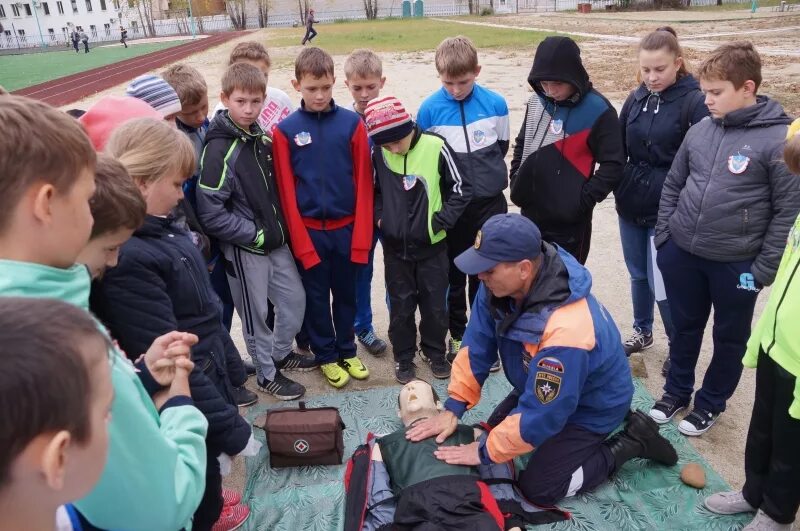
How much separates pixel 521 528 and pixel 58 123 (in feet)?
7.10

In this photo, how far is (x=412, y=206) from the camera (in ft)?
11.2

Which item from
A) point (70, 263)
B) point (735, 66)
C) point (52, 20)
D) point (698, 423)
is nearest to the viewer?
point (70, 263)

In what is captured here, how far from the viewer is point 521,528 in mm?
2447

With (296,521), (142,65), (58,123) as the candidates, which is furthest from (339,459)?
(142,65)

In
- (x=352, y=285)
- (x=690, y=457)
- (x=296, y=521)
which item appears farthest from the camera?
(x=352, y=285)

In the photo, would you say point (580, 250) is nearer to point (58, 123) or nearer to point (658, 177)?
point (658, 177)

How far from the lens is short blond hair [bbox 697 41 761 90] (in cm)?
269

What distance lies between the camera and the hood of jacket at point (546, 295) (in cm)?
246

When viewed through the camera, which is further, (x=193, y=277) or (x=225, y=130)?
(x=225, y=130)

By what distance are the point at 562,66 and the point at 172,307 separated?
244 cm

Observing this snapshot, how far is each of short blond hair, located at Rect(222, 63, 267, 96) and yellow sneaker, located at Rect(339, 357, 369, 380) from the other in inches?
67.4

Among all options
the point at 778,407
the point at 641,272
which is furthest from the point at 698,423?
the point at 641,272

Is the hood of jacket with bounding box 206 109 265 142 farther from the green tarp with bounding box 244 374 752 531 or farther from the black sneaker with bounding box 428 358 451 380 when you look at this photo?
the black sneaker with bounding box 428 358 451 380

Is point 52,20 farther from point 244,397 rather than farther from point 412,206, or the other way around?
point 412,206
